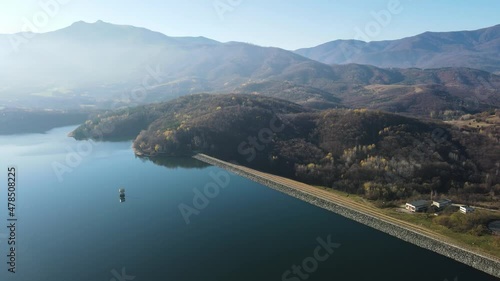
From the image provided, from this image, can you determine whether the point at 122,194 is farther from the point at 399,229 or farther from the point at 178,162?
the point at 399,229

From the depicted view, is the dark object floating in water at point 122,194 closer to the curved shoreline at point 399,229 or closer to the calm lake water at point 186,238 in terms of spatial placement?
the calm lake water at point 186,238

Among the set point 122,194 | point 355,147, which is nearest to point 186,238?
point 122,194

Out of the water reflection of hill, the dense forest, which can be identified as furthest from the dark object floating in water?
the dense forest

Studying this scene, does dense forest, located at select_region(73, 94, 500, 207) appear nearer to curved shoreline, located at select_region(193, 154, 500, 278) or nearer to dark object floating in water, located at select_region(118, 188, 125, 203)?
curved shoreline, located at select_region(193, 154, 500, 278)

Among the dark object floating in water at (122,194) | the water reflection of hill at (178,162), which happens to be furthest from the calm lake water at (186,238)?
the water reflection of hill at (178,162)

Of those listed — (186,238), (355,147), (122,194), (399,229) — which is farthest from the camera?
(355,147)

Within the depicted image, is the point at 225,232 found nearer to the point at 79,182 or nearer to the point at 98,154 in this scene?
the point at 79,182
